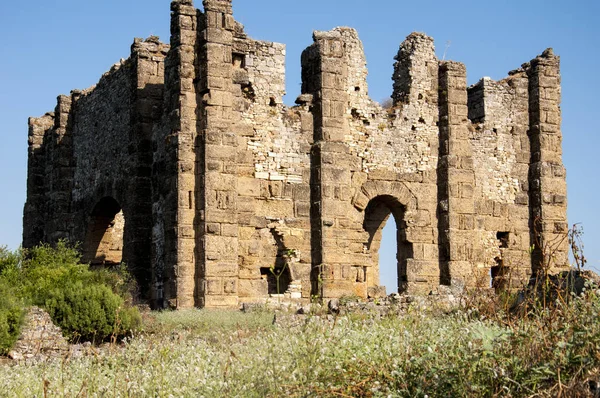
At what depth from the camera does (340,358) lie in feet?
27.3

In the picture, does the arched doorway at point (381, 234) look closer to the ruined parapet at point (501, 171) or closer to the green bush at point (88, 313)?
the ruined parapet at point (501, 171)

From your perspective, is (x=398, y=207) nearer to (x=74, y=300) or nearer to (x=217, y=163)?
(x=217, y=163)

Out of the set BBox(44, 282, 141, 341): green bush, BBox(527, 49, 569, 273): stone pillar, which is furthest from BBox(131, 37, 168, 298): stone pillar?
BBox(527, 49, 569, 273): stone pillar

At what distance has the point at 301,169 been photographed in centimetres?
2062

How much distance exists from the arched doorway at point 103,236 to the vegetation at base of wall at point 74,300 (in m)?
4.98

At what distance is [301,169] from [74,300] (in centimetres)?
674

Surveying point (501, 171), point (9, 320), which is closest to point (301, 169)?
point (501, 171)

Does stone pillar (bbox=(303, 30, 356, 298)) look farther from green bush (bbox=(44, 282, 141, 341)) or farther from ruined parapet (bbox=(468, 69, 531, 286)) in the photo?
green bush (bbox=(44, 282, 141, 341))

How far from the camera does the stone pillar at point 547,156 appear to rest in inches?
925

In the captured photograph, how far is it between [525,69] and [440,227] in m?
5.54

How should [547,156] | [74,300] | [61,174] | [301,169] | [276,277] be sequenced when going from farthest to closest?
1. [61,174]
2. [547,156]
3. [301,169]
4. [276,277]
5. [74,300]

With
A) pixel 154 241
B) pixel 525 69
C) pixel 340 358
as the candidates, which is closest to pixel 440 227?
pixel 525 69

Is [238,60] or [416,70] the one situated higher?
[416,70]

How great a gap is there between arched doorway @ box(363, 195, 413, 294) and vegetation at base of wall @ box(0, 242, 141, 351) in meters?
6.81
